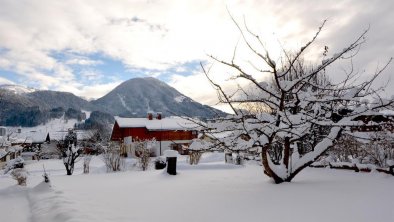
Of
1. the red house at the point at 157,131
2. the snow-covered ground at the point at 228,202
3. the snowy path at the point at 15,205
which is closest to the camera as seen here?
the snow-covered ground at the point at 228,202

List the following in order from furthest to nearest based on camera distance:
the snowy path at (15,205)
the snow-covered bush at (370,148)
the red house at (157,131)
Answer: the red house at (157,131)
the snow-covered bush at (370,148)
the snowy path at (15,205)

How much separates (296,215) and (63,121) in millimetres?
164003

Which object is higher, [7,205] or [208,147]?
[208,147]

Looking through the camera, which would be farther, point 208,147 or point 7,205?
point 7,205

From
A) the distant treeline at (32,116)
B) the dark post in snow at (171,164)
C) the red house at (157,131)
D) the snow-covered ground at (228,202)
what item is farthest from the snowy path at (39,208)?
the distant treeline at (32,116)

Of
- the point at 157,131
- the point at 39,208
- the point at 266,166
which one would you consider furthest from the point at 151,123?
the point at 266,166

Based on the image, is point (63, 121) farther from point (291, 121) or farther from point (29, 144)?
point (291, 121)

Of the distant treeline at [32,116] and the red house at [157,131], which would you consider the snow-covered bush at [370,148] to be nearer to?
the red house at [157,131]

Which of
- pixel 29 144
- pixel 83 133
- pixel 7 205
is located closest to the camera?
pixel 7 205

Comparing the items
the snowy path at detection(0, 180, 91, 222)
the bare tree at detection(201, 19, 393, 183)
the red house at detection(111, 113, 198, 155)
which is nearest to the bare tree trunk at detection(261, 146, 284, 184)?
the bare tree at detection(201, 19, 393, 183)

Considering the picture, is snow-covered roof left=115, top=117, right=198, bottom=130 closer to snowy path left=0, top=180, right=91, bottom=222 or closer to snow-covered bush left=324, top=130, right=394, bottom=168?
snow-covered bush left=324, top=130, right=394, bottom=168

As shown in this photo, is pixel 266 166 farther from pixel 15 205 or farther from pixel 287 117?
pixel 15 205

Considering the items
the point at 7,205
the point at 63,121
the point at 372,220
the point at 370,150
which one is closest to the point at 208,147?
the point at 372,220

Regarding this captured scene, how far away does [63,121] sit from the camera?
157000 millimetres
